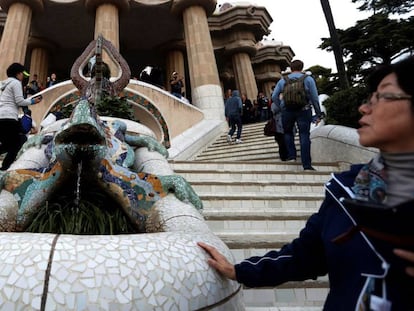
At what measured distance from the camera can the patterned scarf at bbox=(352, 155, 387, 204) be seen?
2.87ft

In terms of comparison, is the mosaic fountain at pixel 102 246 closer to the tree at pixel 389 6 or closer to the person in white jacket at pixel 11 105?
the person in white jacket at pixel 11 105

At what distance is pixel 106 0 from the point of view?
1330cm

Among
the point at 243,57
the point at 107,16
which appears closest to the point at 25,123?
the point at 107,16

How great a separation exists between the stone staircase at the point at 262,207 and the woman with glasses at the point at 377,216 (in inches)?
50.8

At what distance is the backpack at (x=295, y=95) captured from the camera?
16.5ft

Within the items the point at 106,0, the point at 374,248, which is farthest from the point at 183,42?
the point at 374,248

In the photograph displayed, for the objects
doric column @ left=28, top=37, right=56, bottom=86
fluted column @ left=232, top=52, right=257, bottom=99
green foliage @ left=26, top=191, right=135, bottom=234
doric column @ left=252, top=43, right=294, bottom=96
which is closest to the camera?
green foliage @ left=26, top=191, right=135, bottom=234

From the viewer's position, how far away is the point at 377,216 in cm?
77

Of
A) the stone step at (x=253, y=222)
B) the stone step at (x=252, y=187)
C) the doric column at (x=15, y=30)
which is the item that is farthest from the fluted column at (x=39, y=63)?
the stone step at (x=253, y=222)

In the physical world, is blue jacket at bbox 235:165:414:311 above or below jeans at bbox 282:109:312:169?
below

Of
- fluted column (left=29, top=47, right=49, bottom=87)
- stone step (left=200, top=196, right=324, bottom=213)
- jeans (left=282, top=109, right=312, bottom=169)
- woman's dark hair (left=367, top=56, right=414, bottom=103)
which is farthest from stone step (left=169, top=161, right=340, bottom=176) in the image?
fluted column (left=29, top=47, right=49, bottom=87)

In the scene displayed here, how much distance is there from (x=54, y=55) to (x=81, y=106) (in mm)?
18974

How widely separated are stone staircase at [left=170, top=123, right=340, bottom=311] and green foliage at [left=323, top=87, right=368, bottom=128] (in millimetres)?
1165

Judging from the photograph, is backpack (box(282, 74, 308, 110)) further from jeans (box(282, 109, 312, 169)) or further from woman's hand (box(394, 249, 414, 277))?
woman's hand (box(394, 249, 414, 277))
